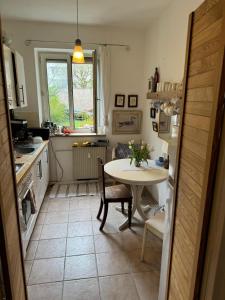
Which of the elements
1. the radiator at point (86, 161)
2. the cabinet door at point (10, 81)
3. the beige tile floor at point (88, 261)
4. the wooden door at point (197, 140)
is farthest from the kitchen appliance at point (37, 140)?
the wooden door at point (197, 140)

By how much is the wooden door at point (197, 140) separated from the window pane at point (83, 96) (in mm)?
3033

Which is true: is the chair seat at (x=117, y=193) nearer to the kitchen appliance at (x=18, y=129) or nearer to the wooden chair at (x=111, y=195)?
→ the wooden chair at (x=111, y=195)

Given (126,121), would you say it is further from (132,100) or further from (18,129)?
(18,129)

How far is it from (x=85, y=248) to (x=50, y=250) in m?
0.37

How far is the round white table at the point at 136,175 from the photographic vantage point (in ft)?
7.62

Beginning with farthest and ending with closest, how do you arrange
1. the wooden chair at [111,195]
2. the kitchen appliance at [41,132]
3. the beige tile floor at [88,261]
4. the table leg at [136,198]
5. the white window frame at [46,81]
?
the white window frame at [46,81], the kitchen appliance at [41,132], the table leg at [136,198], the wooden chair at [111,195], the beige tile floor at [88,261]

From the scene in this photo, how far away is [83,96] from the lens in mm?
3967

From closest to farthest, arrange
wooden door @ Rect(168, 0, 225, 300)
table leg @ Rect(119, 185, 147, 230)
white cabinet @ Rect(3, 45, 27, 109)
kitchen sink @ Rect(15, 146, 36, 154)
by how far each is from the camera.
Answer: wooden door @ Rect(168, 0, 225, 300), white cabinet @ Rect(3, 45, 27, 109), table leg @ Rect(119, 185, 147, 230), kitchen sink @ Rect(15, 146, 36, 154)

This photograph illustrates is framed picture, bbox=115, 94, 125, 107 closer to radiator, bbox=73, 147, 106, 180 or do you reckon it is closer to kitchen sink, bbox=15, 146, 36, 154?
radiator, bbox=73, 147, 106, 180

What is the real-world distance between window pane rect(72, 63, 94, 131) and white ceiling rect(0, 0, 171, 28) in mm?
757

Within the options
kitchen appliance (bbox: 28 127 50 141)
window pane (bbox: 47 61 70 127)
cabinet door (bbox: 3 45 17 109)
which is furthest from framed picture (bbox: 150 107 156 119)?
cabinet door (bbox: 3 45 17 109)

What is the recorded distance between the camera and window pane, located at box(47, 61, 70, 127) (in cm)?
381

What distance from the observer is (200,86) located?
0.95 m

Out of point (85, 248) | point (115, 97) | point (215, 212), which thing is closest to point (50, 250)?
point (85, 248)
